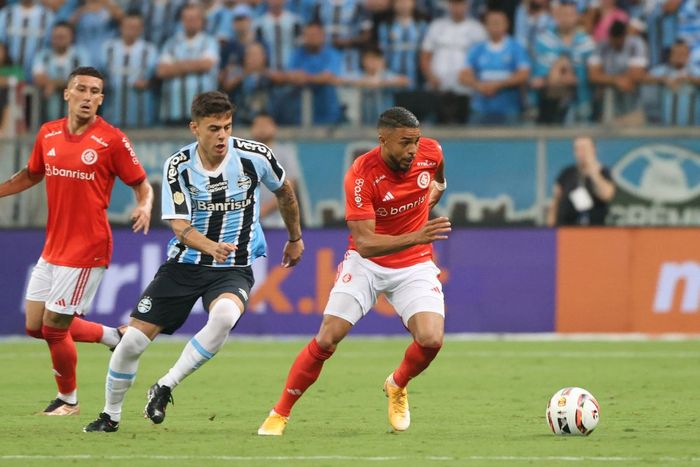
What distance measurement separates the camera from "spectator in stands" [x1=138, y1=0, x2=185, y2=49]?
60.1 feet

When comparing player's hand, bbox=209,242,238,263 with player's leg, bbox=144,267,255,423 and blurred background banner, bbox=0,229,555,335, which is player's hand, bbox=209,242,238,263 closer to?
player's leg, bbox=144,267,255,423

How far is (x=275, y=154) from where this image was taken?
1568 centimetres

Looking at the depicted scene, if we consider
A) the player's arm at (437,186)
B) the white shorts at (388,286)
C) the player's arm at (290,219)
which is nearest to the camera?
the white shorts at (388,286)

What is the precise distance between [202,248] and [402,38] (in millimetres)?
10213

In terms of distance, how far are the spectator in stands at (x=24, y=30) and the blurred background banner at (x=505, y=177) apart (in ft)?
9.96

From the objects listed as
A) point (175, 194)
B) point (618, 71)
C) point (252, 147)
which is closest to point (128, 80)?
point (618, 71)

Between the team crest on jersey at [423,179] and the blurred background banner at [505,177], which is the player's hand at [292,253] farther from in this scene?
the blurred background banner at [505,177]

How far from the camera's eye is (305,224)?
51.6ft

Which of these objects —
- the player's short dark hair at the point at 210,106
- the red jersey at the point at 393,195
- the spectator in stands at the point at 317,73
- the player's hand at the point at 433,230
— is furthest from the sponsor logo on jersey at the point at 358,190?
the spectator in stands at the point at 317,73

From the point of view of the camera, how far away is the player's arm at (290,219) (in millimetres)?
8844

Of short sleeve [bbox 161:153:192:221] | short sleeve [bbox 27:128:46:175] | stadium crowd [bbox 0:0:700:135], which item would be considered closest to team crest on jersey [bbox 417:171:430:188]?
short sleeve [bbox 161:153:192:221]

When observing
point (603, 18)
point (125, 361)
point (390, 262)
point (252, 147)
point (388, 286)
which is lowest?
point (125, 361)

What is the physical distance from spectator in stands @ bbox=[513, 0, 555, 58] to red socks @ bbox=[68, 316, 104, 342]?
368 inches

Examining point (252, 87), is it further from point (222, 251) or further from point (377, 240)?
point (222, 251)
